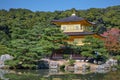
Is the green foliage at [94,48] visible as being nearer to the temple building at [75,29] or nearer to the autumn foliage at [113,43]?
the temple building at [75,29]

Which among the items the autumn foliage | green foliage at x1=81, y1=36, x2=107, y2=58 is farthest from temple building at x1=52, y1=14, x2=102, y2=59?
green foliage at x1=81, y1=36, x2=107, y2=58

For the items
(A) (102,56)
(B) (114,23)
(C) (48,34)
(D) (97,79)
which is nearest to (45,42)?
(C) (48,34)

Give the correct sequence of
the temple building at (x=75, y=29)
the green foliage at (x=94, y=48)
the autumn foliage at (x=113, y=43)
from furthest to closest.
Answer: the autumn foliage at (x=113, y=43), the temple building at (x=75, y=29), the green foliage at (x=94, y=48)

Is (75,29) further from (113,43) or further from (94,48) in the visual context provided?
(94,48)

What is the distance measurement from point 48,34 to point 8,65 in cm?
593

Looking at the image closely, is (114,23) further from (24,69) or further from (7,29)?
(24,69)

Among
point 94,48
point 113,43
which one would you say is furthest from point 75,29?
point 94,48

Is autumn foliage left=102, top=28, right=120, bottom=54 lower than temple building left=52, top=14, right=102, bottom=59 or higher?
lower

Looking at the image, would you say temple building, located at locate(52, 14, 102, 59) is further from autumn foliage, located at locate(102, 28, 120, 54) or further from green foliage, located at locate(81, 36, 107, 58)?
green foliage, located at locate(81, 36, 107, 58)

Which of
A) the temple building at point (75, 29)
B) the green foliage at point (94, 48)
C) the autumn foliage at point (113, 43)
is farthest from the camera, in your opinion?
the autumn foliage at point (113, 43)

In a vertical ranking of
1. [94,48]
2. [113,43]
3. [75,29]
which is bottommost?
[94,48]

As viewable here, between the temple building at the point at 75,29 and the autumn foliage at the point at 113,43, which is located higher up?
the temple building at the point at 75,29

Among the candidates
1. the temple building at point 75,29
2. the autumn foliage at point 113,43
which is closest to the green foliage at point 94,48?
the temple building at point 75,29

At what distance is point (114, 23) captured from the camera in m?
47.6
